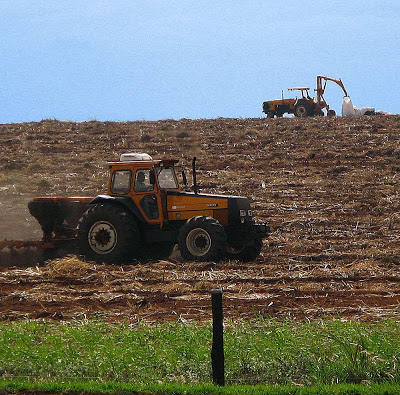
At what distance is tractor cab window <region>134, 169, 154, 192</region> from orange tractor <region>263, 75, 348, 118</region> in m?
34.4

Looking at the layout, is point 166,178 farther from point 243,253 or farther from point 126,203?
point 243,253

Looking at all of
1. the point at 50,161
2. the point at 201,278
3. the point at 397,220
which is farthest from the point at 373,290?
the point at 50,161

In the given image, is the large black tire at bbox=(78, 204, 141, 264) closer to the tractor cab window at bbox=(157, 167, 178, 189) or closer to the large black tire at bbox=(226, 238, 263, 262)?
the tractor cab window at bbox=(157, 167, 178, 189)

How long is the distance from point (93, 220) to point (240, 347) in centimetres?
877

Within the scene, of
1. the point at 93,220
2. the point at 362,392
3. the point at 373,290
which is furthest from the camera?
the point at 93,220

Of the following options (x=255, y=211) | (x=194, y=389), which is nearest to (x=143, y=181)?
(x=255, y=211)

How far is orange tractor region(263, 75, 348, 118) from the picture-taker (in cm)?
5138

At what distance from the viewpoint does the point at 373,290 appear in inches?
546

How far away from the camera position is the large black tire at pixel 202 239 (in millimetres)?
16719

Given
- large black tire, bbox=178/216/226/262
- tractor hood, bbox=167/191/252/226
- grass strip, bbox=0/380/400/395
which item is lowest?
grass strip, bbox=0/380/400/395

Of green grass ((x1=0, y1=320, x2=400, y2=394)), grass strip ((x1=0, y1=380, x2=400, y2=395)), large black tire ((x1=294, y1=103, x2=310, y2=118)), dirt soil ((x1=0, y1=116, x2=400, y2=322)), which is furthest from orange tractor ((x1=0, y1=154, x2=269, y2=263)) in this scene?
large black tire ((x1=294, y1=103, x2=310, y2=118))

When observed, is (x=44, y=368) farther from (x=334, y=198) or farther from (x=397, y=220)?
(x=334, y=198)

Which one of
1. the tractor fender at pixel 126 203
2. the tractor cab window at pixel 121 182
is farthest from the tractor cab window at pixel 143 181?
the tractor fender at pixel 126 203

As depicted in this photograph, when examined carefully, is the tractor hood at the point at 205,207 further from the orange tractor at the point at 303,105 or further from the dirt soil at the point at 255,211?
the orange tractor at the point at 303,105
